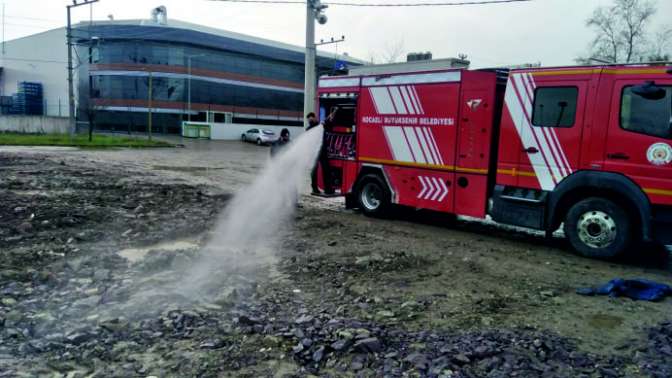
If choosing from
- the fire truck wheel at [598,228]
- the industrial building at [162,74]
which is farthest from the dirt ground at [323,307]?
the industrial building at [162,74]

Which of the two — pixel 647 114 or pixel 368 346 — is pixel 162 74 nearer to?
pixel 647 114

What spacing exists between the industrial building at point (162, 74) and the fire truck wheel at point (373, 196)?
53509 millimetres

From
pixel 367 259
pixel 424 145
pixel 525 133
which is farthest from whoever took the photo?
pixel 424 145

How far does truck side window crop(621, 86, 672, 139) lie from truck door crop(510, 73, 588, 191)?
590 millimetres

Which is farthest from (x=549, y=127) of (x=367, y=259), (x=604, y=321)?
(x=604, y=321)

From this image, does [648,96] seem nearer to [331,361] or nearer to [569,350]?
[569,350]

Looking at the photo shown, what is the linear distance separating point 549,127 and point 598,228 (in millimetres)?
1748

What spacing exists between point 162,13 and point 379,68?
6391cm

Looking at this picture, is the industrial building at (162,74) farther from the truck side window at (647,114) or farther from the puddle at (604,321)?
the puddle at (604,321)

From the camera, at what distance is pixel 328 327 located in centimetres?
466

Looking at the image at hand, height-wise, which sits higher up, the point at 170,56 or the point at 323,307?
the point at 170,56

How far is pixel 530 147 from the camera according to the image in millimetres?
8305

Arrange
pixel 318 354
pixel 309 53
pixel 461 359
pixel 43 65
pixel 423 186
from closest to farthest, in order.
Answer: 1. pixel 461 359
2. pixel 318 354
3. pixel 423 186
4. pixel 309 53
5. pixel 43 65

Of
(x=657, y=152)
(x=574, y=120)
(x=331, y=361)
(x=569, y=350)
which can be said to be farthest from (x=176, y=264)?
(x=657, y=152)
